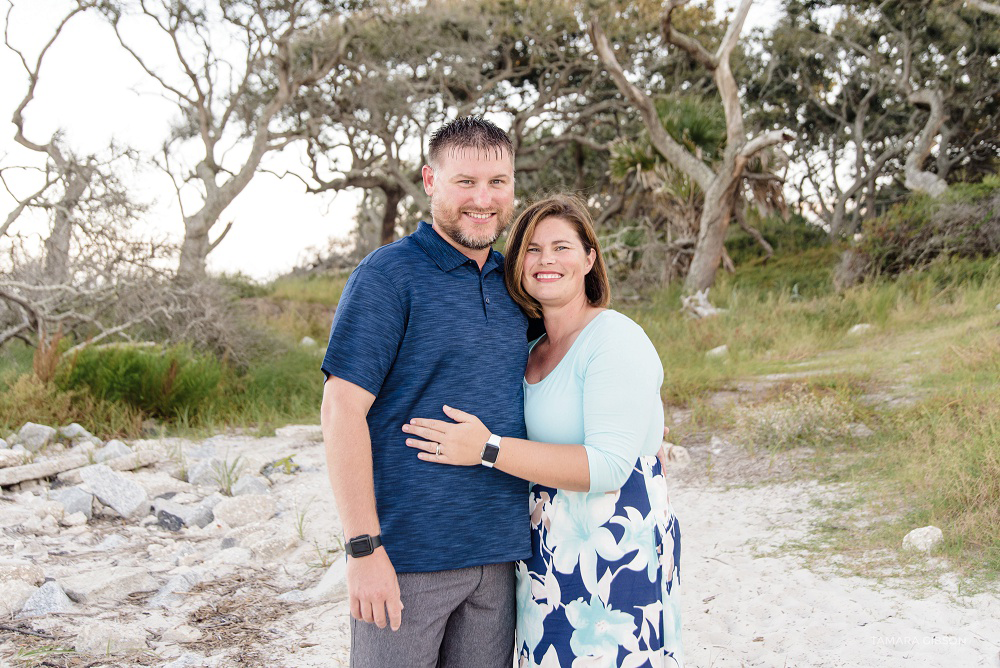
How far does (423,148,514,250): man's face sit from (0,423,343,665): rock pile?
2.16 meters

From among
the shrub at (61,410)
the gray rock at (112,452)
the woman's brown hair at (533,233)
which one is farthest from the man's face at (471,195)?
the shrub at (61,410)

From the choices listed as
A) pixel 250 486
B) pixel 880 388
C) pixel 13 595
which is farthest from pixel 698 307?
pixel 13 595

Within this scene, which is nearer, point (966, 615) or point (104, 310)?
point (966, 615)

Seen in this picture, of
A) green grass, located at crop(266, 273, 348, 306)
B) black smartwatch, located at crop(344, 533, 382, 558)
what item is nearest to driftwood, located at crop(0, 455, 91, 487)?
black smartwatch, located at crop(344, 533, 382, 558)

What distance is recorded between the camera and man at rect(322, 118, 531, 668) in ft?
5.99

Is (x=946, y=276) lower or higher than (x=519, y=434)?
higher

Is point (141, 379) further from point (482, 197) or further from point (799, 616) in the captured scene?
point (482, 197)

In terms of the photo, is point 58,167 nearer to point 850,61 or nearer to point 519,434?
point 519,434

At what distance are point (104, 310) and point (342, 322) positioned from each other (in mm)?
8075

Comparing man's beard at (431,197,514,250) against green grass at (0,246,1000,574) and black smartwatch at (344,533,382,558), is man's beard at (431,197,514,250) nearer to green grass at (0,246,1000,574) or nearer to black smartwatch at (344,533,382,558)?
black smartwatch at (344,533,382,558)

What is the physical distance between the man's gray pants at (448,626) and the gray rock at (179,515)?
A: 3349 mm

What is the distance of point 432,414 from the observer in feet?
6.33

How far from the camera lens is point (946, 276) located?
35.3 ft

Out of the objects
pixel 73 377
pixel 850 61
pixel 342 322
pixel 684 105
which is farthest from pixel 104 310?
pixel 850 61
